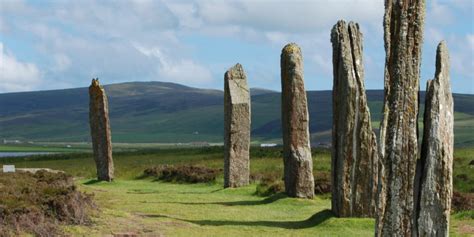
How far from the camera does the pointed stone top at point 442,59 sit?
14562mm

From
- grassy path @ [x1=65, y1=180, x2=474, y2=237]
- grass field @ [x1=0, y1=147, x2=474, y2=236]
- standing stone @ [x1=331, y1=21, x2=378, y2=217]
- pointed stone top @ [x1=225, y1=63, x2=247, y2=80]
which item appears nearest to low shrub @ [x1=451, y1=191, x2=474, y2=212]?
grass field @ [x1=0, y1=147, x2=474, y2=236]

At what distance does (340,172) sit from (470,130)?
163m

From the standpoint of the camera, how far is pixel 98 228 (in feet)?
63.9

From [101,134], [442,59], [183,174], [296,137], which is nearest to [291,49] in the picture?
[296,137]

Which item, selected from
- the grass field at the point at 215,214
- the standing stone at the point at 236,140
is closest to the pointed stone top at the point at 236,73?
the standing stone at the point at 236,140

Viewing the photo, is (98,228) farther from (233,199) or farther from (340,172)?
(233,199)

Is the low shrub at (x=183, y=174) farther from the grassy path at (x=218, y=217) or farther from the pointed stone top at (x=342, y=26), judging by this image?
the pointed stone top at (x=342, y=26)

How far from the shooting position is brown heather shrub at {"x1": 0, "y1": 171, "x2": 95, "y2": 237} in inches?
699

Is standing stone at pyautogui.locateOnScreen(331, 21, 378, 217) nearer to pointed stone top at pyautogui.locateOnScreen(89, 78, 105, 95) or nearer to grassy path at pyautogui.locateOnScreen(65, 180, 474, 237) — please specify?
grassy path at pyautogui.locateOnScreen(65, 180, 474, 237)

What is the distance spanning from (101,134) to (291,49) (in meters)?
12.5

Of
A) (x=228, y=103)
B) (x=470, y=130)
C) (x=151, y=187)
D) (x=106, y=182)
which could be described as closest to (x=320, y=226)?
(x=228, y=103)

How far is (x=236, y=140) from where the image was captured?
3169 cm

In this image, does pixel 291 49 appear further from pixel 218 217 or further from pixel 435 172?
pixel 435 172

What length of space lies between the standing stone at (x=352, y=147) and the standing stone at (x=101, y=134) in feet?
56.5
